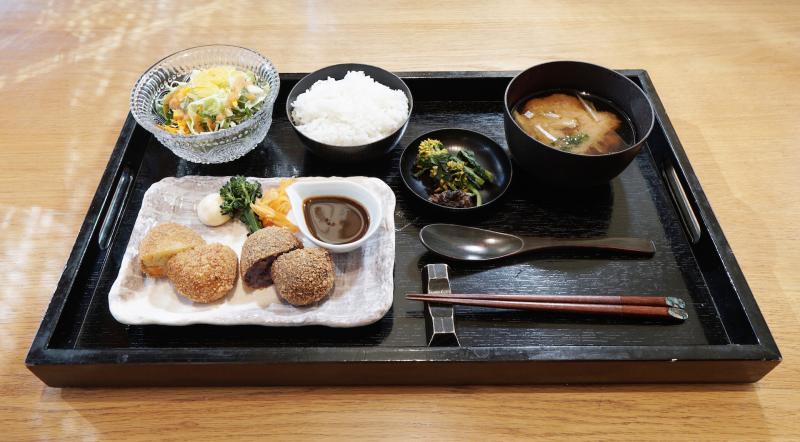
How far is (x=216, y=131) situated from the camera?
2.20 metres

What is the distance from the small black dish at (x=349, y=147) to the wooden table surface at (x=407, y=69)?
53 centimetres

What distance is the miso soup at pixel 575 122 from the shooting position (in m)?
2.25

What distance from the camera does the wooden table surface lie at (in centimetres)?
172

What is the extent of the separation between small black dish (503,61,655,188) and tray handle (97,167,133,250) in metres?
1.70

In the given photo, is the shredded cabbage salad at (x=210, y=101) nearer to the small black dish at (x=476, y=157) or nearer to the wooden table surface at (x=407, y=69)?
the wooden table surface at (x=407, y=69)

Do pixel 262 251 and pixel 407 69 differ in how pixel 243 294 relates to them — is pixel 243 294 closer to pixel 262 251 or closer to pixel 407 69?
pixel 262 251

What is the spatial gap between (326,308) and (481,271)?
2.04 ft

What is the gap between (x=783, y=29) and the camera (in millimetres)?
3305

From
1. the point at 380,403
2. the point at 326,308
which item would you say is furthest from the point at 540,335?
the point at 326,308

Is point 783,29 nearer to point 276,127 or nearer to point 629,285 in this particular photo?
point 629,285

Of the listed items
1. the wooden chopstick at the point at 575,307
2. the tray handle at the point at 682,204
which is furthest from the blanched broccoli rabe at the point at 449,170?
the tray handle at the point at 682,204

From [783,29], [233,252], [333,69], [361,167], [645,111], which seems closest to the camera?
[233,252]

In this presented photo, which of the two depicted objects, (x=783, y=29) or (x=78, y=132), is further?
(x=783, y=29)

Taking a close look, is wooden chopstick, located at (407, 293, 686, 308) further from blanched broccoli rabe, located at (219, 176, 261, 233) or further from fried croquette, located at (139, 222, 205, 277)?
fried croquette, located at (139, 222, 205, 277)
